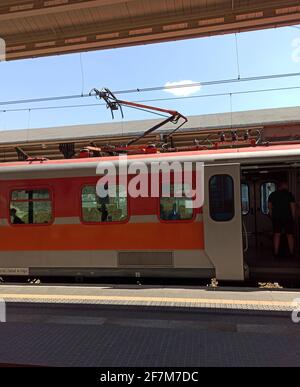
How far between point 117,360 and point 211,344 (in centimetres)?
110

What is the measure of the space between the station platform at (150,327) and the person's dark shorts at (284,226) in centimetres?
188

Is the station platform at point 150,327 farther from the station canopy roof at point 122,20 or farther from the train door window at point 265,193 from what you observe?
the station canopy roof at point 122,20

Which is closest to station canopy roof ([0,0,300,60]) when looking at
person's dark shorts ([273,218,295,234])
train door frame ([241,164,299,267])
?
train door frame ([241,164,299,267])

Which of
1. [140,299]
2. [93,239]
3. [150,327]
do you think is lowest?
[150,327]

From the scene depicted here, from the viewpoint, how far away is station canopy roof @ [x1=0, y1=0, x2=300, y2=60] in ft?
26.6

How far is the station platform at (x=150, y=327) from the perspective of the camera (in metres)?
4.69

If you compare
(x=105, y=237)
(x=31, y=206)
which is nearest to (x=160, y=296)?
(x=105, y=237)

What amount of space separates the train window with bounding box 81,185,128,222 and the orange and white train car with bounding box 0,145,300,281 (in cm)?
2

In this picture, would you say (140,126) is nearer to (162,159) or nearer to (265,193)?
(265,193)

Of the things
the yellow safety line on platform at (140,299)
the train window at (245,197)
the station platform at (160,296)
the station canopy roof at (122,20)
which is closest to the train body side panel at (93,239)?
the station platform at (160,296)

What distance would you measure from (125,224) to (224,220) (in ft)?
6.10

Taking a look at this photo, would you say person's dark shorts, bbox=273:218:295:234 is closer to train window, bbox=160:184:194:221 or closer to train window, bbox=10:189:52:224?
train window, bbox=160:184:194:221

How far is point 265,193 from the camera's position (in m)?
10.4
